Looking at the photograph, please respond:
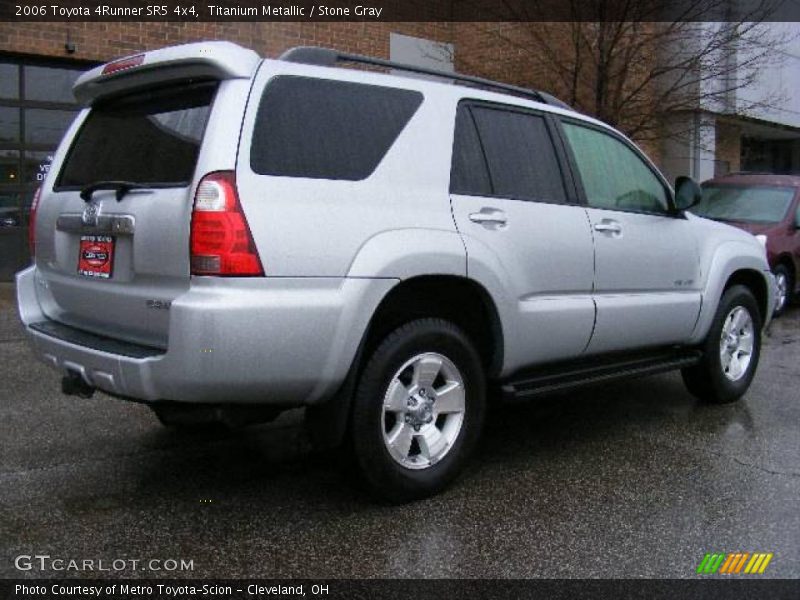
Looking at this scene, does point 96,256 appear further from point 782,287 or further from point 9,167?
point 782,287

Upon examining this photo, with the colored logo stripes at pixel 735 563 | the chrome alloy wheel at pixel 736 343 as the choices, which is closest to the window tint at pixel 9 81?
the chrome alloy wheel at pixel 736 343

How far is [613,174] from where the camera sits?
492 centimetres

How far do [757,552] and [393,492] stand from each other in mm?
1539

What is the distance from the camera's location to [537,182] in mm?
4348

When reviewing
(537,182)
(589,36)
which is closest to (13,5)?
(589,36)

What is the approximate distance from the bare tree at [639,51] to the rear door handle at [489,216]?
792 centimetres

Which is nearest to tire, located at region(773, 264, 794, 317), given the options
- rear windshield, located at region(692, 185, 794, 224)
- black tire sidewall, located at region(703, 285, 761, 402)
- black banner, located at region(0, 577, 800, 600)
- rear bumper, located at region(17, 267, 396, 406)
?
rear windshield, located at region(692, 185, 794, 224)

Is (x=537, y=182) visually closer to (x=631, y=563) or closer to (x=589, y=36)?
(x=631, y=563)

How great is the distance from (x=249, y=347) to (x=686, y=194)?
3271 mm

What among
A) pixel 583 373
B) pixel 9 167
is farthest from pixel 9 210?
pixel 583 373

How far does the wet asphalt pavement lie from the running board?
1.41ft

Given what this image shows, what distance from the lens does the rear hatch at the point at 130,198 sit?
3240 mm

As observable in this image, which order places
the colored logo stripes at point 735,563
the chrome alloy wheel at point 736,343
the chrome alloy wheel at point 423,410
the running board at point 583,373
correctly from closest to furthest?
the colored logo stripes at point 735,563 → the chrome alloy wheel at point 423,410 → the running board at point 583,373 → the chrome alloy wheel at point 736,343

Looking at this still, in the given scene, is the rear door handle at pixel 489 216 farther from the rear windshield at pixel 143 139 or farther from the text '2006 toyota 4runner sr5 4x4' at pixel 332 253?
the rear windshield at pixel 143 139
